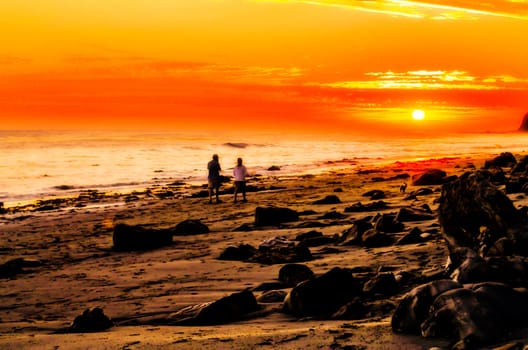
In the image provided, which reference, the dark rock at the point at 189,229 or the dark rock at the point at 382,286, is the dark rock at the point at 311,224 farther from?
the dark rock at the point at 382,286

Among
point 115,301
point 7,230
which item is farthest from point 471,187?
point 7,230

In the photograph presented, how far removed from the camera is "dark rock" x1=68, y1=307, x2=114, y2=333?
721 cm

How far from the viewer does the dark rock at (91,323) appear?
7215 millimetres

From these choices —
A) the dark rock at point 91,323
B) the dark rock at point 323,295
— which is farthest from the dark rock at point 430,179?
the dark rock at point 91,323

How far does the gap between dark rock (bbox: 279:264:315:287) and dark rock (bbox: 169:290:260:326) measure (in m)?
1.37

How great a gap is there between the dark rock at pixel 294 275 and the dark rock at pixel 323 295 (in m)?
1.53

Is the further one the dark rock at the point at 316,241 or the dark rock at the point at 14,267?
the dark rock at the point at 316,241

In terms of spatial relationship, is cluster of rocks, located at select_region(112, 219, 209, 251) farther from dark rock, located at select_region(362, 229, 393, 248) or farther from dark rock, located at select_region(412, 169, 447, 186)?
dark rock, located at select_region(412, 169, 447, 186)

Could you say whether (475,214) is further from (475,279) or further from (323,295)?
(323,295)

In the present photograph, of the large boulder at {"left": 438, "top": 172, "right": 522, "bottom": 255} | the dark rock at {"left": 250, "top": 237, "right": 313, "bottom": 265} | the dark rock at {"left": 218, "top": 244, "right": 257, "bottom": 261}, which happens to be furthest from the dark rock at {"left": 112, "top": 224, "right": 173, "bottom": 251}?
the large boulder at {"left": 438, "top": 172, "right": 522, "bottom": 255}

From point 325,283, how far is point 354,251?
4.10m

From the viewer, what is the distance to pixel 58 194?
103 ft

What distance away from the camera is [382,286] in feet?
24.1

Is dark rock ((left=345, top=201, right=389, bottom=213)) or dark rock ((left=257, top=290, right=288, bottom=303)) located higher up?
dark rock ((left=345, top=201, right=389, bottom=213))
